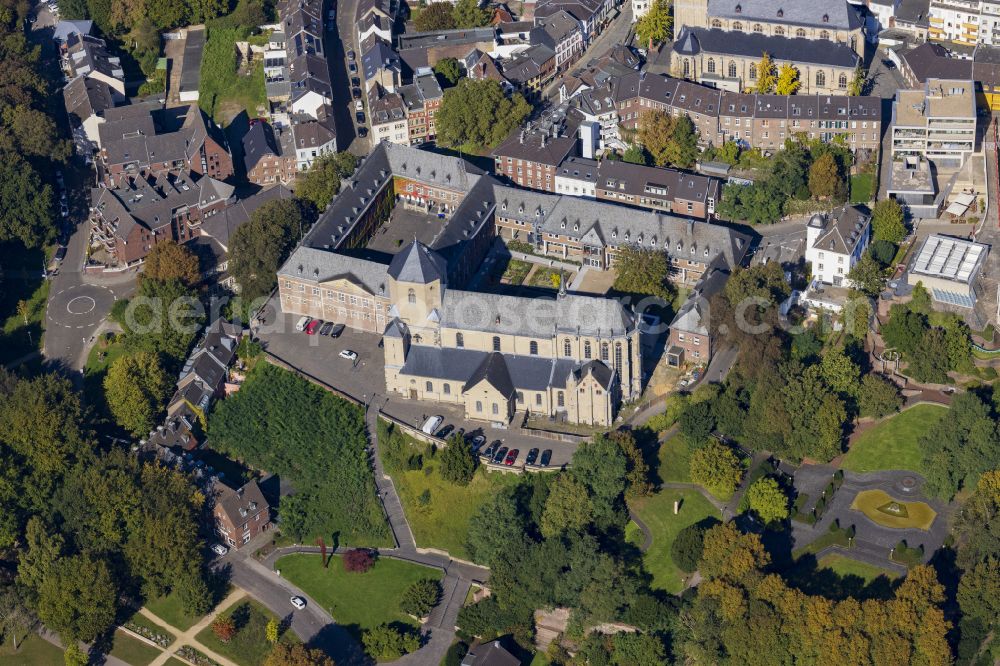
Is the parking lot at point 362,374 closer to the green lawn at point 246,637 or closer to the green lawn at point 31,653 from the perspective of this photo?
the green lawn at point 246,637

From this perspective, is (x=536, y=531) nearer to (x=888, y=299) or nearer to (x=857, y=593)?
(x=857, y=593)

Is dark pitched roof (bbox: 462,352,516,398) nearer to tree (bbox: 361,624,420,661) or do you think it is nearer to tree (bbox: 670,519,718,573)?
tree (bbox: 670,519,718,573)

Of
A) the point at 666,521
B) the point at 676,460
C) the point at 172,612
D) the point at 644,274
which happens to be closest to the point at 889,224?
the point at 644,274

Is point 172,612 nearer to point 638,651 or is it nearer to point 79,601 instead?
point 79,601

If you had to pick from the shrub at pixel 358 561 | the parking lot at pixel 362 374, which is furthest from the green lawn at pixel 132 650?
the parking lot at pixel 362 374

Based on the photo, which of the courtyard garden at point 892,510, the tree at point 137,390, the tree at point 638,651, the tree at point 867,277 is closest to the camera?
the tree at point 638,651

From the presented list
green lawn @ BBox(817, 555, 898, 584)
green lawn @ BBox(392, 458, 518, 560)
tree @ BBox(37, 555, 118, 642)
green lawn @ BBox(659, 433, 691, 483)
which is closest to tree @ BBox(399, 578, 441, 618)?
green lawn @ BBox(392, 458, 518, 560)
